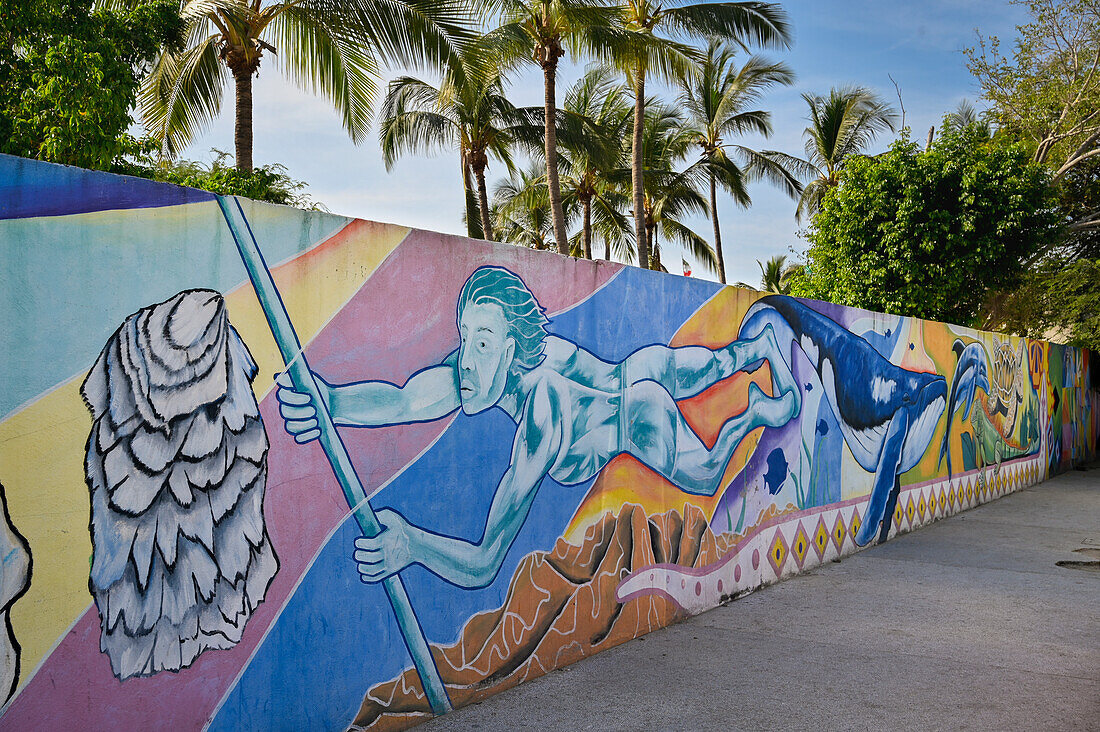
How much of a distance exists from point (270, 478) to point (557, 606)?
1935 millimetres

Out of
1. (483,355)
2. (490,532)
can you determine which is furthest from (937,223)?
(490,532)

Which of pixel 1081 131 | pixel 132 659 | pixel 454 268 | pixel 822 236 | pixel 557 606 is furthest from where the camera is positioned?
pixel 1081 131

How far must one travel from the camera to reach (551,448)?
15.4ft

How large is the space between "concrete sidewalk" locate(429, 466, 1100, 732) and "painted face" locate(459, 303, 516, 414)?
1.39 metres

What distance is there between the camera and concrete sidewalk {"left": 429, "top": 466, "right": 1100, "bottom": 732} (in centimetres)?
401

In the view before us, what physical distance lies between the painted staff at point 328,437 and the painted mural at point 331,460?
1 centimetres

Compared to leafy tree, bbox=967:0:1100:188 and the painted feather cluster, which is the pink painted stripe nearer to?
the painted feather cluster

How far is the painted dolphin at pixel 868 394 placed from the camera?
720 centimetres

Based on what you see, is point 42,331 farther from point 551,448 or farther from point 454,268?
point 551,448

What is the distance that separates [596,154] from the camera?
76.6ft

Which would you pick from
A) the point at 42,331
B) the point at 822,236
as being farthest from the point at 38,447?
the point at 822,236

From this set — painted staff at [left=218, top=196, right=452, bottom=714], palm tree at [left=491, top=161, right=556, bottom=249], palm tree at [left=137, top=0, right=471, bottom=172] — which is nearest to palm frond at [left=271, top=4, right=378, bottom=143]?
palm tree at [left=137, top=0, right=471, bottom=172]

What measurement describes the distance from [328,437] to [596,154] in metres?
20.8

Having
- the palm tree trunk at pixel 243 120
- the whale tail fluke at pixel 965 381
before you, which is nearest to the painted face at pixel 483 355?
the whale tail fluke at pixel 965 381
